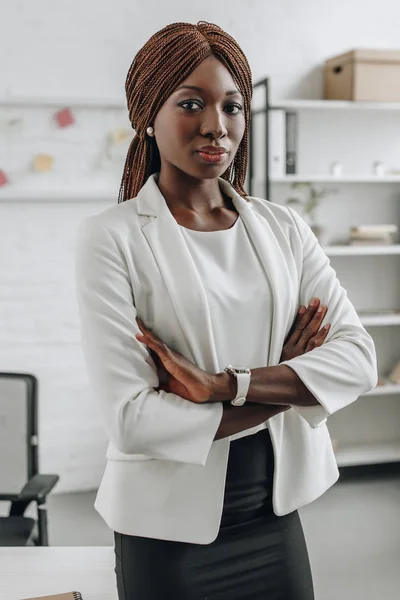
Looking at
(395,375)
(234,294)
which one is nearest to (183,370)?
(234,294)

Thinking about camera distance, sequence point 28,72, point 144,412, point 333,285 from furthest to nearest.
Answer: point 28,72 → point 333,285 → point 144,412

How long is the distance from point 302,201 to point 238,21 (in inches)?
39.6

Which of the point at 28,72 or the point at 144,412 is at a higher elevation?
the point at 28,72

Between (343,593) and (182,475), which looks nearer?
(182,475)

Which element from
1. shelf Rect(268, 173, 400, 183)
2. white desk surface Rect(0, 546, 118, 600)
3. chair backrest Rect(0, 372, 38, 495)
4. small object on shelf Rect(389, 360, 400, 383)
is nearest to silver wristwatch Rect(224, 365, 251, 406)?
white desk surface Rect(0, 546, 118, 600)

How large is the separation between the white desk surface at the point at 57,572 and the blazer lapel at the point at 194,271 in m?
0.62

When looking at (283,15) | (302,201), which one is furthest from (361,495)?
(283,15)

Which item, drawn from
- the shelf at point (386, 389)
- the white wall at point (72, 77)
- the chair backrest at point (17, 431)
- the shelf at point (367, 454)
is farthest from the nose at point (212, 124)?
the shelf at point (367, 454)

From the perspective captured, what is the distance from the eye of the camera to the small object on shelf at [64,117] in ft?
11.2

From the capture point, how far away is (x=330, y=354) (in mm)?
1142

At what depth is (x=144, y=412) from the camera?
1.03 m

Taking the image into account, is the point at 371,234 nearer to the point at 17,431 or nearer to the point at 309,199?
the point at 309,199

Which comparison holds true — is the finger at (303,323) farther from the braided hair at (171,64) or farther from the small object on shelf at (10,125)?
the small object on shelf at (10,125)

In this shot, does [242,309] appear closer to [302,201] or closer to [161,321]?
[161,321]
